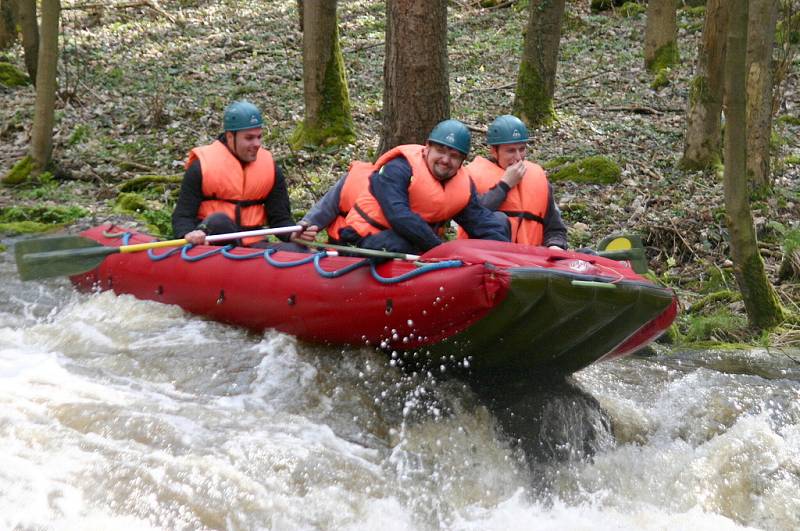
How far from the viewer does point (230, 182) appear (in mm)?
6918

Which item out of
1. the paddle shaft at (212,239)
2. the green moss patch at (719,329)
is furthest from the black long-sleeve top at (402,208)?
the green moss patch at (719,329)

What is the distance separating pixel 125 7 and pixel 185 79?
5.17 metres

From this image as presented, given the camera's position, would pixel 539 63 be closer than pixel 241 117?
No

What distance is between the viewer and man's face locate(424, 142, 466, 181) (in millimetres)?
5711

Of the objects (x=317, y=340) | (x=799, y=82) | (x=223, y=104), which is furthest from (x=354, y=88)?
(x=317, y=340)

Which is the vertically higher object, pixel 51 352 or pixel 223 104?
pixel 223 104

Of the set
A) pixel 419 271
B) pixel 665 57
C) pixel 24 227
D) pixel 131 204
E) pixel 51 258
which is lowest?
pixel 24 227

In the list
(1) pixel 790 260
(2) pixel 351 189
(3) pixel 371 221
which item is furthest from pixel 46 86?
(1) pixel 790 260

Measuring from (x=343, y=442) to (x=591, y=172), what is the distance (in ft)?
19.9

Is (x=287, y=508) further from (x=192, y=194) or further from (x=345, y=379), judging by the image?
(x=192, y=194)

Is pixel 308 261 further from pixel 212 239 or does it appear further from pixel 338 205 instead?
pixel 212 239

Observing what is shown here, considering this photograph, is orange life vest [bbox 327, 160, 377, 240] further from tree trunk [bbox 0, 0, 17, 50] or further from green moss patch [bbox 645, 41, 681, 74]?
tree trunk [bbox 0, 0, 17, 50]

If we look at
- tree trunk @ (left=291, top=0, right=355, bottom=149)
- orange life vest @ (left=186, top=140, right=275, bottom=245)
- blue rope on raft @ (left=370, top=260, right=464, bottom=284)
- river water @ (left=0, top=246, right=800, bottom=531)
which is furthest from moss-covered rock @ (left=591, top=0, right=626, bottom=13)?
blue rope on raft @ (left=370, top=260, right=464, bottom=284)

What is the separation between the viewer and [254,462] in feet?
14.2
